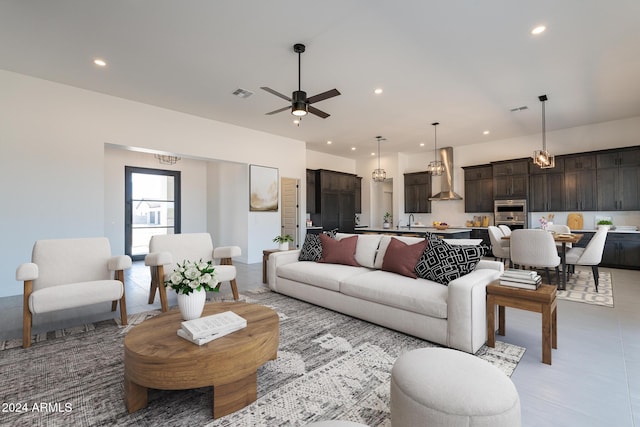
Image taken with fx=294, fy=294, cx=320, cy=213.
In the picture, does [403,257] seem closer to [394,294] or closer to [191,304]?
[394,294]

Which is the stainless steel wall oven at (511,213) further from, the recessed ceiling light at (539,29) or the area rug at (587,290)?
the recessed ceiling light at (539,29)

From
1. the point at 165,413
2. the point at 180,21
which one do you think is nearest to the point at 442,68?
the point at 180,21

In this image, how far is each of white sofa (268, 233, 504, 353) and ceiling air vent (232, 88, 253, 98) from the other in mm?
2672

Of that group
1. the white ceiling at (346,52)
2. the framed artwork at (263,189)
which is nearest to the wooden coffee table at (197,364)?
the white ceiling at (346,52)

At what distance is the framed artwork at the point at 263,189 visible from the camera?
6.80 m

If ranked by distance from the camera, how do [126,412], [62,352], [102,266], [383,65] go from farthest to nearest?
1. [383,65]
2. [102,266]
3. [62,352]
4. [126,412]

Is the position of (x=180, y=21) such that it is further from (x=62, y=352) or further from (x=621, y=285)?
(x=621, y=285)

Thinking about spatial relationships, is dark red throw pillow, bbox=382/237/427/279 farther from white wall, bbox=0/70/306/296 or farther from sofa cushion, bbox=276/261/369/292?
white wall, bbox=0/70/306/296

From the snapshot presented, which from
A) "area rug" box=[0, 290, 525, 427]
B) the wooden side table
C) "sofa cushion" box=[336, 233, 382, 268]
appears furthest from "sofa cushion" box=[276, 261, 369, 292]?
the wooden side table

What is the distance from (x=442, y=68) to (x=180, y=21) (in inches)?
127

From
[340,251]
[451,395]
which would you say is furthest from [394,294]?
[451,395]

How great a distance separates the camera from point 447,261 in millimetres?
2867

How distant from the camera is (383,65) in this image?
3891 millimetres

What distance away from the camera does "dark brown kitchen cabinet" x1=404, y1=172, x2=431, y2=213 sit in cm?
906
